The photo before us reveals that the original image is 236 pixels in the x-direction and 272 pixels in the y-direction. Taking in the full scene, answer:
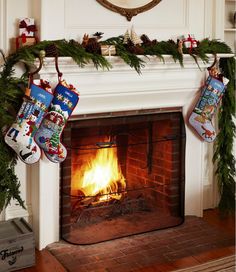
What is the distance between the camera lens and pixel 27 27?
2.87 metres

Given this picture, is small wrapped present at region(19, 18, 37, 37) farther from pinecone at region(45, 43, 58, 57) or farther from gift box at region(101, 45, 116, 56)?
gift box at region(101, 45, 116, 56)

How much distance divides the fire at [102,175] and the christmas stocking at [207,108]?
59 cm

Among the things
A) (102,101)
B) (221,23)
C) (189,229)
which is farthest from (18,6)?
(189,229)

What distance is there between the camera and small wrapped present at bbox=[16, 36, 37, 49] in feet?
9.35

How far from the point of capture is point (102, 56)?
9.67ft

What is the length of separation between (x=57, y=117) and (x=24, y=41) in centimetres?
46

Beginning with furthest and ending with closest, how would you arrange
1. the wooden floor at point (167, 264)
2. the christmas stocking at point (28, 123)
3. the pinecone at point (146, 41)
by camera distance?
the pinecone at point (146, 41) → the wooden floor at point (167, 264) → the christmas stocking at point (28, 123)

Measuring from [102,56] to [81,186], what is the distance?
0.94m

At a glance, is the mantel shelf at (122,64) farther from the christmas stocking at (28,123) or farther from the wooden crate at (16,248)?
the wooden crate at (16,248)

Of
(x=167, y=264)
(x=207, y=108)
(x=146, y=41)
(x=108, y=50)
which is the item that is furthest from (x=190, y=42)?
(x=167, y=264)

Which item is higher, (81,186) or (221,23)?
(221,23)

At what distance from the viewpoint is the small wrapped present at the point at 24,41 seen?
285 centimetres

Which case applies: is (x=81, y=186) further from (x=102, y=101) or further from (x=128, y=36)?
(x=128, y=36)

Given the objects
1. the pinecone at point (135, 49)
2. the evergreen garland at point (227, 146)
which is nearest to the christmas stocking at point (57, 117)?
the pinecone at point (135, 49)
